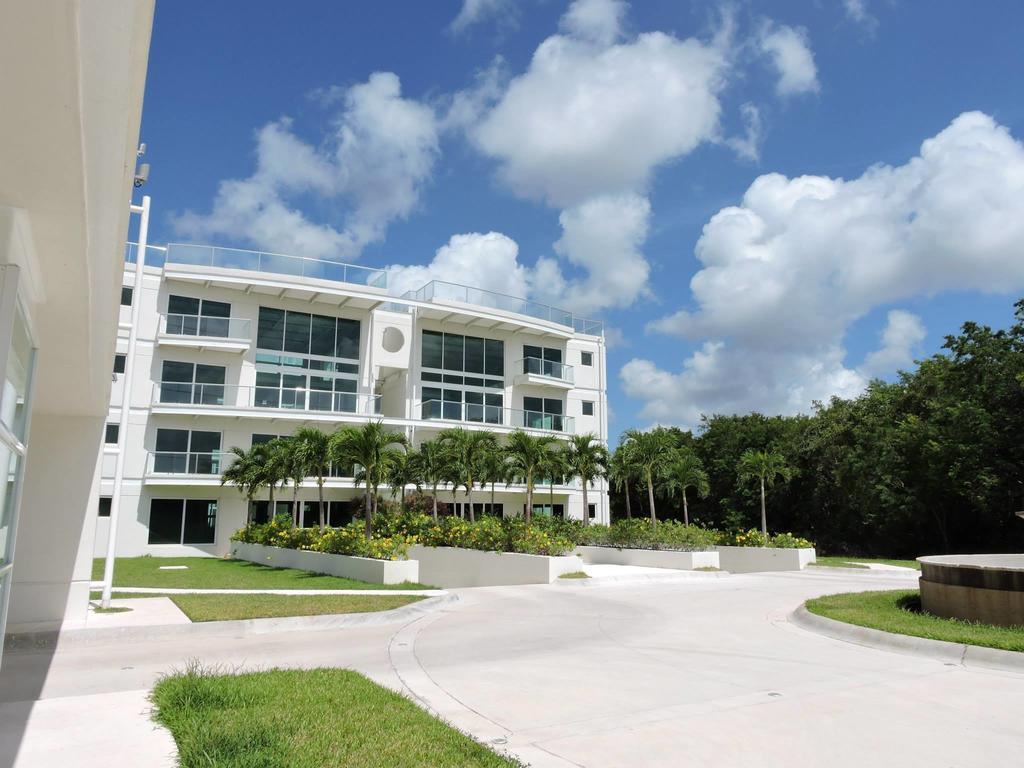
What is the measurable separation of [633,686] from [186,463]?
2931 centimetres

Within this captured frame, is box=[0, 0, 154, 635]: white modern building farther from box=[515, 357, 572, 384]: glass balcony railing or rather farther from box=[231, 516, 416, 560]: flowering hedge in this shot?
box=[515, 357, 572, 384]: glass balcony railing

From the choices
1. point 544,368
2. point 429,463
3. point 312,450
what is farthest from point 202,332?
point 544,368

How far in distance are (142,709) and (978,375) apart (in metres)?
38.0

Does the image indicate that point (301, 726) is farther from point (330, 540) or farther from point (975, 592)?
point (330, 540)

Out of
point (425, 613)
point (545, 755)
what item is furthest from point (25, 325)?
point (425, 613)

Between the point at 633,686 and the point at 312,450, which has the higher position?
the point at 312,450

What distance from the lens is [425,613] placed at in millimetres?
13703

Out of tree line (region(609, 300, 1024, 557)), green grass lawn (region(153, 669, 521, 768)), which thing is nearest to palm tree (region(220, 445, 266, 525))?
tree line (region(609, 300, 1024, 557))

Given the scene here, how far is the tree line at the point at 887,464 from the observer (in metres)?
32.7

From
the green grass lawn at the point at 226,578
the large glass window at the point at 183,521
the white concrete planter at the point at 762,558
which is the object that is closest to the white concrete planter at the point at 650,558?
the white concrete planter at the point at 762,558

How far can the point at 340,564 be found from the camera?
2120 cm

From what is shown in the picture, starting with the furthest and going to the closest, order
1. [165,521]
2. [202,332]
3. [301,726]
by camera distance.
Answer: [202,332] < [165,521] < [301,726]

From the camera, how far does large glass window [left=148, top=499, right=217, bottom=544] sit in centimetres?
3272

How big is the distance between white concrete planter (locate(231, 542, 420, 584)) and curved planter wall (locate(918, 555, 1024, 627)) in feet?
39.5
